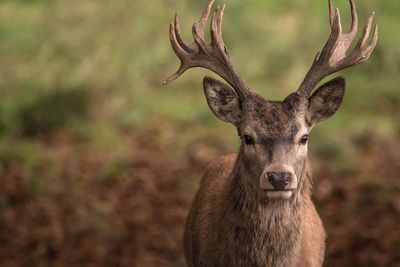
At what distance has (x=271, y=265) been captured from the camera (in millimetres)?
7016

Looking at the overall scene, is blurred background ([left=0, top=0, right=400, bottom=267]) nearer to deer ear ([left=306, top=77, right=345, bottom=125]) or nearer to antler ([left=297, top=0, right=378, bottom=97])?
deer ear ([left=306, top=77, right=345, bottom=125])

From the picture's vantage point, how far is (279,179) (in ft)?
21.7

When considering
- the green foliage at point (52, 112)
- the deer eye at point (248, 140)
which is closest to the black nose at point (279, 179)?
the deer eye at point (248, 140)

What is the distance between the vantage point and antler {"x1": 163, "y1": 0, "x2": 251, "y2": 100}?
7.32m

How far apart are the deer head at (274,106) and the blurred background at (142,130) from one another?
96.2 inches

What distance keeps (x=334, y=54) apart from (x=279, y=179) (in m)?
1.17

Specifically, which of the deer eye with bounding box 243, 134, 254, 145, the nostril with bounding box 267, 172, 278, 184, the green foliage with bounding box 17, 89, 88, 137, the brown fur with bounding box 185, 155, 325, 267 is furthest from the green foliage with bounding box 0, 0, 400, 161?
the nostril with bounding box 267, 172, 278, 184

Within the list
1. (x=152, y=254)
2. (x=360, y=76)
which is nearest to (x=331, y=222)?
(x=152, y=254)

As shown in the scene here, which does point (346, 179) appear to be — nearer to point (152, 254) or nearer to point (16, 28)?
point (152, 254)

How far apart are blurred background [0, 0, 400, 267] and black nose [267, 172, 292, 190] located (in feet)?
9.32

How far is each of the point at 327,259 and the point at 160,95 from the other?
6032 mm

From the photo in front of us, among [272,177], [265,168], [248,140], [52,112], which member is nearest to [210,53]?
[248,140]

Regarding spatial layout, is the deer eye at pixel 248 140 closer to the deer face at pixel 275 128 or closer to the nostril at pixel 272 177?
the deer face at pixel 275 128

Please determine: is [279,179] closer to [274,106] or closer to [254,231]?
[254,231]
